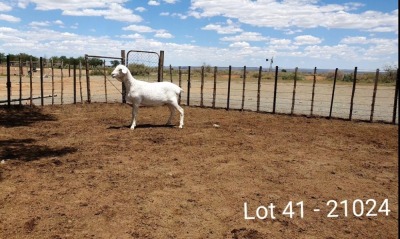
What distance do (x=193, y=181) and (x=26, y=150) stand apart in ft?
12.4

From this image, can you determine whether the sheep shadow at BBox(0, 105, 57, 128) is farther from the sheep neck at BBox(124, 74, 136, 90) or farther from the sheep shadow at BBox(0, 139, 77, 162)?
the sheep neck at BBox(124, 74, 136, 90)

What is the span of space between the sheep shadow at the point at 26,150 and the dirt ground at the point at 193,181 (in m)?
0.02

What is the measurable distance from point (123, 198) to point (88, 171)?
4.58ft

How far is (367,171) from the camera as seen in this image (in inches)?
256

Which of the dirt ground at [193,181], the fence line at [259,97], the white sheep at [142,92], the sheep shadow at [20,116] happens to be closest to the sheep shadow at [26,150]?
the dirt ground at [193,181]

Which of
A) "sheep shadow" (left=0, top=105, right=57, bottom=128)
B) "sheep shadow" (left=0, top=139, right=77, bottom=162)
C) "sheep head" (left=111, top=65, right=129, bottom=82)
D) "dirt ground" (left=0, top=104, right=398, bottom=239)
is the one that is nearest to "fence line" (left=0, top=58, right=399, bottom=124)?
"sheep shadow" (left=0, top=105, right=57, bottom=128)

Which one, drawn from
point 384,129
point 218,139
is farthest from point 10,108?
point 384,129

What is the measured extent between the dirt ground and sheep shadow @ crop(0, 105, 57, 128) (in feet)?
0.63

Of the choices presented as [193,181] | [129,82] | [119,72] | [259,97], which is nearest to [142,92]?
[129,82]

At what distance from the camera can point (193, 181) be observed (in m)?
5.73

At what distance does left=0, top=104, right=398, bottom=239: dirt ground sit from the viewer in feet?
13.9

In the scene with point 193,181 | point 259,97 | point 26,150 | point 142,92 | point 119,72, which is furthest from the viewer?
point 259,97

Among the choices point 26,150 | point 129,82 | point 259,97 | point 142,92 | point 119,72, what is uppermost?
point 119,72

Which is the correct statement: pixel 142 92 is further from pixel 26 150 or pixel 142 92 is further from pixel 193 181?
pixel 193 181
